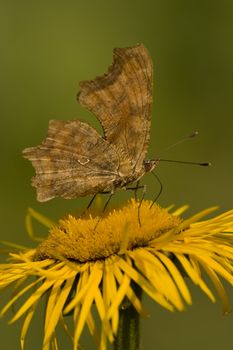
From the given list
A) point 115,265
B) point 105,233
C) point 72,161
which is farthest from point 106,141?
point 115,265

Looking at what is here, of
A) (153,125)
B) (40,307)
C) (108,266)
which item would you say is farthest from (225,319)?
(108,266)

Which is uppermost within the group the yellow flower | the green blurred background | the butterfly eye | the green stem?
the green blurred background

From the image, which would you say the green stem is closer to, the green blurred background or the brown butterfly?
the brown butterfly

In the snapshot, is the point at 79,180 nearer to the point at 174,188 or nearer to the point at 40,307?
the point at 40,307

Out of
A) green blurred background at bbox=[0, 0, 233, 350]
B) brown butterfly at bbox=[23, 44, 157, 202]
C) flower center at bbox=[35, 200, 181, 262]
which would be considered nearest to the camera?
flower center at bbox=[35, 200, 181, 262]

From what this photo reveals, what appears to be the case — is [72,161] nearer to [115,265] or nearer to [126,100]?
[126,100]

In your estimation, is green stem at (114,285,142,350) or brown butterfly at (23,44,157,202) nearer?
green stem at (114,285,142,350)

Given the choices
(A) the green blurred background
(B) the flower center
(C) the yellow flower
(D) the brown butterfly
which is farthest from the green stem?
(A) the green blurred background
